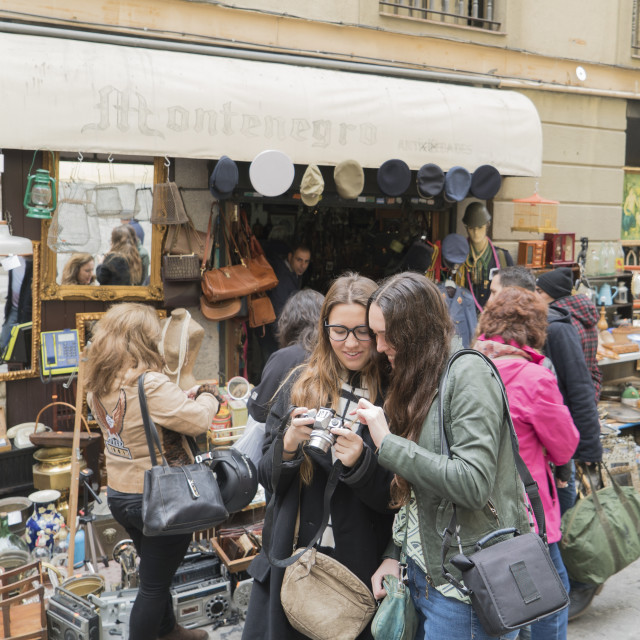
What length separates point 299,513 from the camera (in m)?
2.49

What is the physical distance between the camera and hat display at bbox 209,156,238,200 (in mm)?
5086

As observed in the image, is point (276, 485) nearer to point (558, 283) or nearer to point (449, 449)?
point (449, 449)

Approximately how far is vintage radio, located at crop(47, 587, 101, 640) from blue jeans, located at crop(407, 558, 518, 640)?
1848 mm

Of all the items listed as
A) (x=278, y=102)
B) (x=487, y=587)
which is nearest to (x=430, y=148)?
(x=278, y=102)

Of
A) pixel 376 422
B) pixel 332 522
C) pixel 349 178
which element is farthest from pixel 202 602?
pixel 349 178

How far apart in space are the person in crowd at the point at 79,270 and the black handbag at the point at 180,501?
9.22 ft

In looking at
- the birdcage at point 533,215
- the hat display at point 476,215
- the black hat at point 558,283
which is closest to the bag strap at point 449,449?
the black hat at point 558,283

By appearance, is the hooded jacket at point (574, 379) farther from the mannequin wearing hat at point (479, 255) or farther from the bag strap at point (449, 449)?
the mannequin wearing hat at point (479, 255)

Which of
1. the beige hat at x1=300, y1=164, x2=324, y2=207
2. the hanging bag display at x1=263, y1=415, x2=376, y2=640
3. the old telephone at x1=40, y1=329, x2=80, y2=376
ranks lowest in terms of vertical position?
the hanging bag display at x1=263, y1=415, x2=376, y2=640

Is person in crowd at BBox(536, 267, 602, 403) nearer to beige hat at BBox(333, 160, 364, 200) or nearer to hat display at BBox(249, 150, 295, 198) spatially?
beige hat at BBox(333, 160, 364, 200)

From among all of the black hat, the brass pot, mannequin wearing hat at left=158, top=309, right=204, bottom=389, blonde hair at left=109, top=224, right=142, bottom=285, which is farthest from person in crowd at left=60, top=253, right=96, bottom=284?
the black hat

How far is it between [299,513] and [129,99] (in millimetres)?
3410

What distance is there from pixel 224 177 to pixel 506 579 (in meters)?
3.78

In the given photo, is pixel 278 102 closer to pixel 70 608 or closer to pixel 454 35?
pixel 454 35
